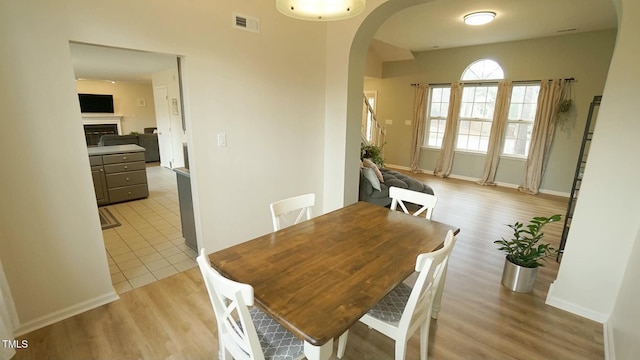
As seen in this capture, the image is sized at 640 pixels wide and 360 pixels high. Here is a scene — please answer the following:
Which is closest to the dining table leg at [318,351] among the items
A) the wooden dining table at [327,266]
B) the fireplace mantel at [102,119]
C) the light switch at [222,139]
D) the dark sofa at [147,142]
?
the wooden dining table at [327,266]

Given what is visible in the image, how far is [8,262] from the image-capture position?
5.95ft

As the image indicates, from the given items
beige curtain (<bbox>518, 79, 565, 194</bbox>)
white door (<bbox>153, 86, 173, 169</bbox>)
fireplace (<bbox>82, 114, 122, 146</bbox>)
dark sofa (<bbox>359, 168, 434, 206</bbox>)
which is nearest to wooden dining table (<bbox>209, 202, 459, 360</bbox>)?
dark sofa (<bbox>359, 168, 434, 206</bbox>)

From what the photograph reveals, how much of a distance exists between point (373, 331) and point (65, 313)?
7.18 ft

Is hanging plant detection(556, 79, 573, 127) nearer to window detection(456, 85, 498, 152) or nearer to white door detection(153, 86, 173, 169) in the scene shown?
window detection(456, 85, 498, 152)

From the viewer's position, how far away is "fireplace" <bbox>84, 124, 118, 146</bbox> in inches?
340

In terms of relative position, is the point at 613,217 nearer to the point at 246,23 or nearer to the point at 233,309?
the point at 233,309

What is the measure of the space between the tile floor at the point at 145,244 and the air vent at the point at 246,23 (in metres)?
2.23

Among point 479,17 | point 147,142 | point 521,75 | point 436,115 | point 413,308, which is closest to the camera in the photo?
point 413,308

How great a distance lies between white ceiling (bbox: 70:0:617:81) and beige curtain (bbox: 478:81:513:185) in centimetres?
95

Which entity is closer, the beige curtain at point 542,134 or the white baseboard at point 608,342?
the white baseboard at point 608,342

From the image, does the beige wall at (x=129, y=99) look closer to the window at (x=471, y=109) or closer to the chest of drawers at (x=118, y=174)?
the chest of drawers at (x=118, y=174)

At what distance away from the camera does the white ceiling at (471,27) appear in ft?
11.9

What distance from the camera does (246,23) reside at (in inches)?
99.0

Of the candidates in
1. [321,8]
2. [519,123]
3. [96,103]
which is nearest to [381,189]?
[321,8]
